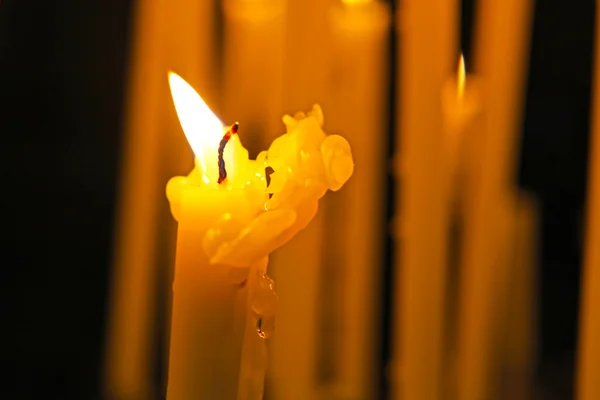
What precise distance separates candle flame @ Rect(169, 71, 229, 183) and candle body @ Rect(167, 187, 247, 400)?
0.07 ft

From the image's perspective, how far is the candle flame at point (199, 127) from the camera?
11.3 inches

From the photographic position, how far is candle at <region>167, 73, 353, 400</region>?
26 centimetres

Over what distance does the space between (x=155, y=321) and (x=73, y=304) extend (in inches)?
6.5

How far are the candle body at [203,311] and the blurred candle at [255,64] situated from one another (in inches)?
15.5

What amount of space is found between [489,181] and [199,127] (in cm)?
33

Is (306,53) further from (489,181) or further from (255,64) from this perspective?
(489,181)

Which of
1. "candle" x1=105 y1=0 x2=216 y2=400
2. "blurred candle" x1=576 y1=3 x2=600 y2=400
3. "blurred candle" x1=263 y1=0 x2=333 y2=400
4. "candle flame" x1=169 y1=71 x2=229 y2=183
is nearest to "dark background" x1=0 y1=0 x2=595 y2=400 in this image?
"candle" x1=105 y1=0 x2=216 y2=400

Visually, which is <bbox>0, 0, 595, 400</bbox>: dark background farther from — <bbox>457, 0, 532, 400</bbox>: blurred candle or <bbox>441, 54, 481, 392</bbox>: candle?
<bbox>457, 0, 532, 400</bbox>: blurred candle

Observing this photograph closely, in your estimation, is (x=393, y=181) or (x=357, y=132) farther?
(x=393, y=181)

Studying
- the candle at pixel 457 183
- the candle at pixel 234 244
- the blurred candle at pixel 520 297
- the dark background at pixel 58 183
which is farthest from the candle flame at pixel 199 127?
the dark background at pixel 58 183

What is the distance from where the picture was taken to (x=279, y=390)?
667 mm

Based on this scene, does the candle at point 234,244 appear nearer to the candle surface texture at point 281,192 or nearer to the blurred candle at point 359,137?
the candle surface texture at point 281,192

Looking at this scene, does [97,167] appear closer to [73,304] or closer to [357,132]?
[73,304]

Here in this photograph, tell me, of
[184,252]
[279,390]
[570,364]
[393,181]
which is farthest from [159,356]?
[184,252]
